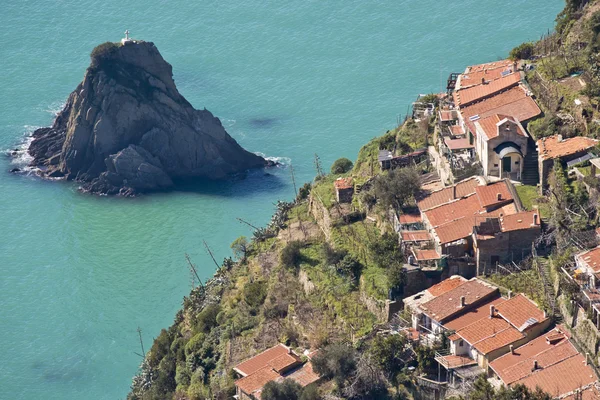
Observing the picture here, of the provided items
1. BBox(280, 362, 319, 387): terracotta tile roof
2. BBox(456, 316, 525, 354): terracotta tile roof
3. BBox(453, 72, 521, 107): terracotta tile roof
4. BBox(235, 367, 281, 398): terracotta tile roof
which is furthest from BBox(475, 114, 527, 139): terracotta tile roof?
BBox(235, 367, 281, 398): terracotta tile roof

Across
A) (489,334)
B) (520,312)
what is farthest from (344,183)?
(489,334)

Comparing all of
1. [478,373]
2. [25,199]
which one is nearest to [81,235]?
[25,199]

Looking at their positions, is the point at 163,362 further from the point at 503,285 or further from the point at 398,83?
the point at 398,83

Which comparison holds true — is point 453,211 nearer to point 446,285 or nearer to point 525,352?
point 446,285

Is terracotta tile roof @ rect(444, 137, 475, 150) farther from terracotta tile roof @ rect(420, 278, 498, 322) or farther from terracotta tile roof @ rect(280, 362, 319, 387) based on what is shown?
terracotta tile roof @ rect(280, 362, 319, 387)

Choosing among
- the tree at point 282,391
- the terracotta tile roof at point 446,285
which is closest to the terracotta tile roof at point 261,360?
the tree at point 282,391
